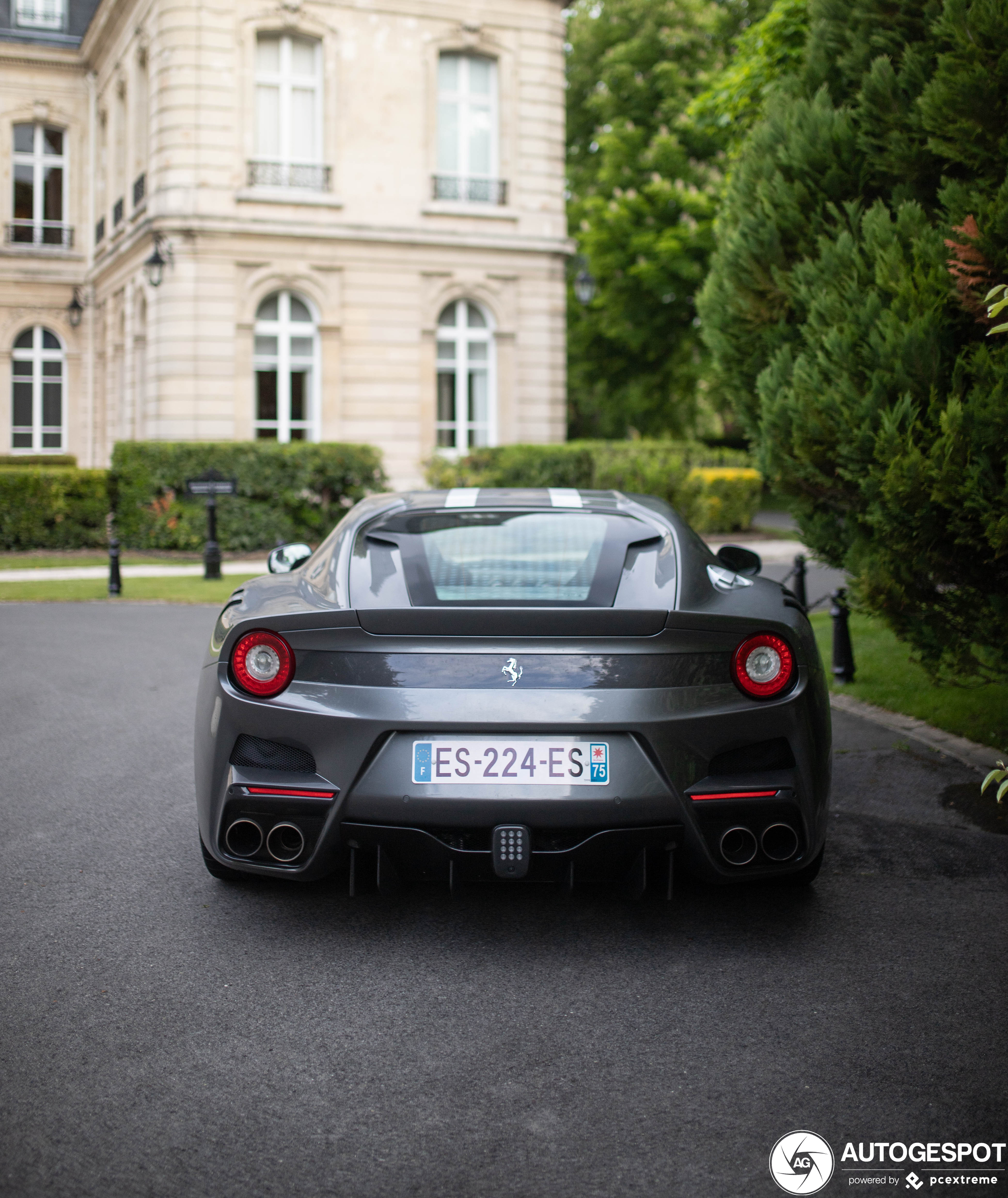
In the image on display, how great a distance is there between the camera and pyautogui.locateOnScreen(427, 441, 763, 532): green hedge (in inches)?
869

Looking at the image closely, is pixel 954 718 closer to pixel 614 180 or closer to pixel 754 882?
pixel 754 882

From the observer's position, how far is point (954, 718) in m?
7.75

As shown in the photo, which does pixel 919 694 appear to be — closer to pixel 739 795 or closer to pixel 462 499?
pixel 462 499

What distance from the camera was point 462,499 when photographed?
5.29 metres

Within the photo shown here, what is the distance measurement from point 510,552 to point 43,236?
33.4 m

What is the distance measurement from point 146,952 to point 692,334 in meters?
31.4

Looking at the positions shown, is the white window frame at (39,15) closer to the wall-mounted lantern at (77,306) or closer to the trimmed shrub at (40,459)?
the wall-mounted lantern at (77,306)

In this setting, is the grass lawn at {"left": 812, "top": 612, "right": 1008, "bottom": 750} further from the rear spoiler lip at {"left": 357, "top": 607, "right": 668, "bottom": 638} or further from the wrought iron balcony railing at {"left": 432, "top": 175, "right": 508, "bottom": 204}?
the wrought iron balcony railing at {"left": 432, "top": 175, "right": 508, "bottom": 204}

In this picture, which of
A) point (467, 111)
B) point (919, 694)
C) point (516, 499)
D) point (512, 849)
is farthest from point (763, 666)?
point (467, 111)

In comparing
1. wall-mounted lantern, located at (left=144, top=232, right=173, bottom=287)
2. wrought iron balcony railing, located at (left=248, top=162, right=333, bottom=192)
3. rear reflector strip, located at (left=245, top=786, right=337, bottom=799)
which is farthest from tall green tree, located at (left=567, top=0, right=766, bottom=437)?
rear reflector strip, located at (left=245, top=786, right=337, bottom=799)

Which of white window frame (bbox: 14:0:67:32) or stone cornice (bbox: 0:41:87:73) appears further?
white window frame (bbox: 14:0:67:32)

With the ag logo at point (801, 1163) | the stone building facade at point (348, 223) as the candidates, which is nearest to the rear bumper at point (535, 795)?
the ag logo at point (801, 1163)

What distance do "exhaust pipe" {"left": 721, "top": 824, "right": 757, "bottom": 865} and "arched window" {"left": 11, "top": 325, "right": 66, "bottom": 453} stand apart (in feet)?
111

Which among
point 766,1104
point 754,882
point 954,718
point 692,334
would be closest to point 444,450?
point 692,334
